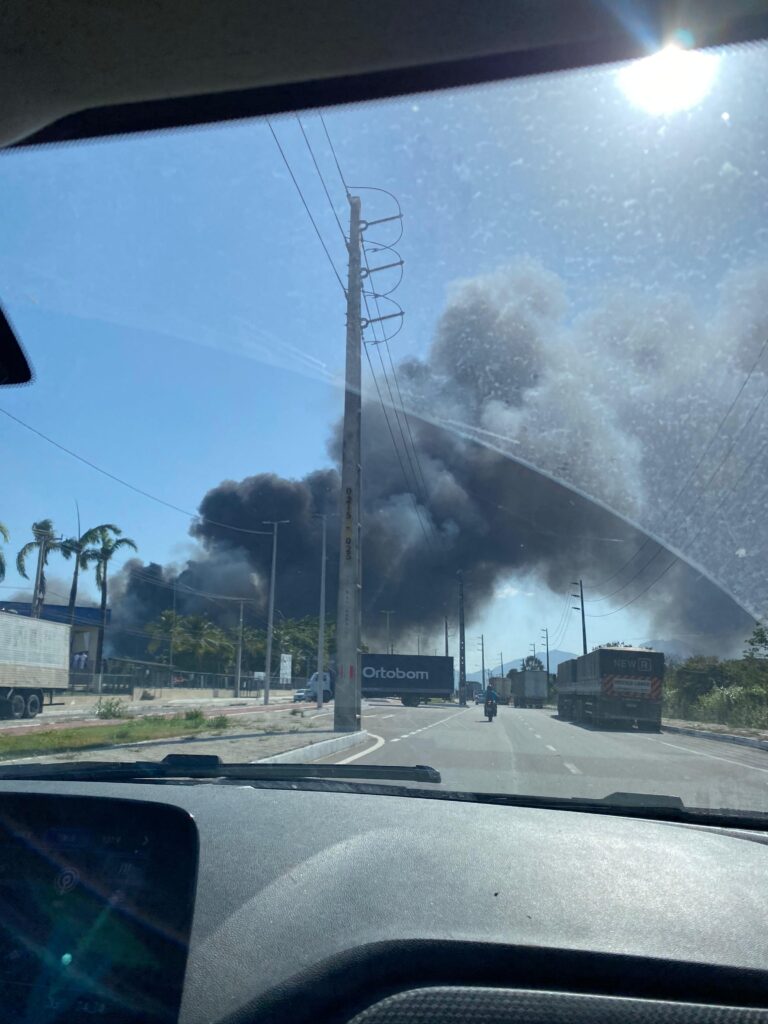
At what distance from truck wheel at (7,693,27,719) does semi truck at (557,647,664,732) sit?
2055cm

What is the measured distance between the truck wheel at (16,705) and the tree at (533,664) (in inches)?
1431

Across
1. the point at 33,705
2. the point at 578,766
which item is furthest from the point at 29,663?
the point at 578,766

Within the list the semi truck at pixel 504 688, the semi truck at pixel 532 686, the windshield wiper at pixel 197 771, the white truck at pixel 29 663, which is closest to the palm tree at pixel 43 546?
the windshield wiper at pixel 197 771

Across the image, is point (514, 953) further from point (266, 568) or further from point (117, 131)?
→ point (266, 568)

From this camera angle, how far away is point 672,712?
37.3m

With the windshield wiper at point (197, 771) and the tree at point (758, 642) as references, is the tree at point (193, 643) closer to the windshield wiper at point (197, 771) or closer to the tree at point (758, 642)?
the tree at point (758, 642)

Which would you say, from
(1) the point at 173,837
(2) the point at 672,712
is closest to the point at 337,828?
(1) the point at 173,837

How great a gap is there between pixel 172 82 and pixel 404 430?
22.8m

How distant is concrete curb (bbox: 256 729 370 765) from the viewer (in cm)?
1125

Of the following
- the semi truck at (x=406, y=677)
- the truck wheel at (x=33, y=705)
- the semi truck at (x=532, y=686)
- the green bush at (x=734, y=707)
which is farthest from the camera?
the semi truck at (x=532, y=686)

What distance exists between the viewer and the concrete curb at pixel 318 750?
36.9 ft

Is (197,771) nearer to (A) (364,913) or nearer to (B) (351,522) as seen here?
(A) (364,913)

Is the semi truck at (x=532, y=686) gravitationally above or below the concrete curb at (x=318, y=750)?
above

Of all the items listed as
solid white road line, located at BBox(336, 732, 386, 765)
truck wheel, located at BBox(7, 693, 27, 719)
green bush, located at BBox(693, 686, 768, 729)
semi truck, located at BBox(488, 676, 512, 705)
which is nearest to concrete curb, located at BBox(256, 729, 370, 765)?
solid white road line, located at BBox(336, 732, 386, 765)
